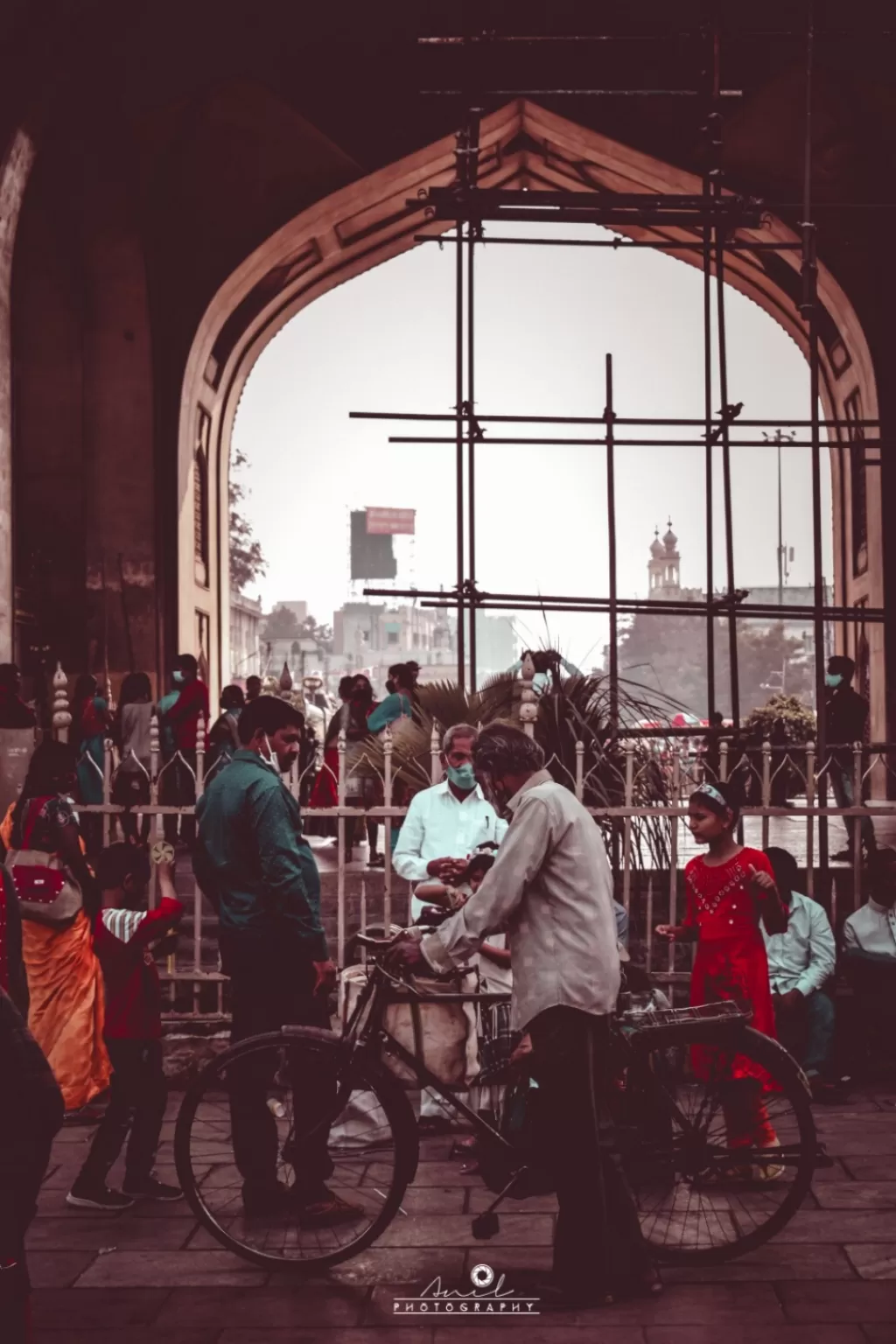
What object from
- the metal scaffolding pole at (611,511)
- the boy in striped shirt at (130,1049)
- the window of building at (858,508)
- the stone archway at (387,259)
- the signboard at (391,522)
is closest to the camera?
the boy in striped shirt at (130,1049)

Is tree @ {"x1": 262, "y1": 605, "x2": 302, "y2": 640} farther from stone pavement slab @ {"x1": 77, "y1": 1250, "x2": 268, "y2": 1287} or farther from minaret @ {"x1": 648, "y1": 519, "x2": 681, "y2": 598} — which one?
stone pavement slab @ {"x1": 77, "y1": 1250, "x2": 268, "y2": 1287}

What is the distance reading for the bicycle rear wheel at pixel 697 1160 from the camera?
416 centimetres

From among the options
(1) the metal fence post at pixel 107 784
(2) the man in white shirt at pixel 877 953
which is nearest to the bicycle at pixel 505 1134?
(2) the man in white shirt at pixel 877 953

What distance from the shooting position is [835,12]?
1315 cm

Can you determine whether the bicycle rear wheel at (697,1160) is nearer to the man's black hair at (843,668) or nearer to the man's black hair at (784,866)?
the man's black hair at (784,866)

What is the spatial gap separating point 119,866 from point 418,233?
12628 millimetres

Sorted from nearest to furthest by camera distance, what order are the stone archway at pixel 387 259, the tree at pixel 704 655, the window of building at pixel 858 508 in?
the stone archway at pixel 387 259 → the window of building at pixel 858 508 → the tree at pixel 704 655

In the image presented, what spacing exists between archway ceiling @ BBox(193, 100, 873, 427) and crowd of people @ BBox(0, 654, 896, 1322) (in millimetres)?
11386

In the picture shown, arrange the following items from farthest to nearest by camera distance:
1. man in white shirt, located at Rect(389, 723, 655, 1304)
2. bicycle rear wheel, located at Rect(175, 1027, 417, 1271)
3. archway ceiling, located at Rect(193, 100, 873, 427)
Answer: archway ceiling, located at Rect(193, 100, 873, 427)
bicycle rear wheel, located at Rect(175, 1027, 417, 1271)
man in white shirt, located at Rect(389, 723, 655, 1304)

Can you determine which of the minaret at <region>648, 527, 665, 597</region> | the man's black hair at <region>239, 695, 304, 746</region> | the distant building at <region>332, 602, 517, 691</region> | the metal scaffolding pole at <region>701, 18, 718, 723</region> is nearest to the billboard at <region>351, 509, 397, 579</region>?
the distant building at <region>332, 602, 517, 691</region>

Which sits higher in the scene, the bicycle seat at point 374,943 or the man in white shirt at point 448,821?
the man in white shirt at point 448,821

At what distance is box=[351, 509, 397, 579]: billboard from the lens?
11394 cm

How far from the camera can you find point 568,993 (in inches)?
157

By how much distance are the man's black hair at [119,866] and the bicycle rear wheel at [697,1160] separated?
1934 millimetres
